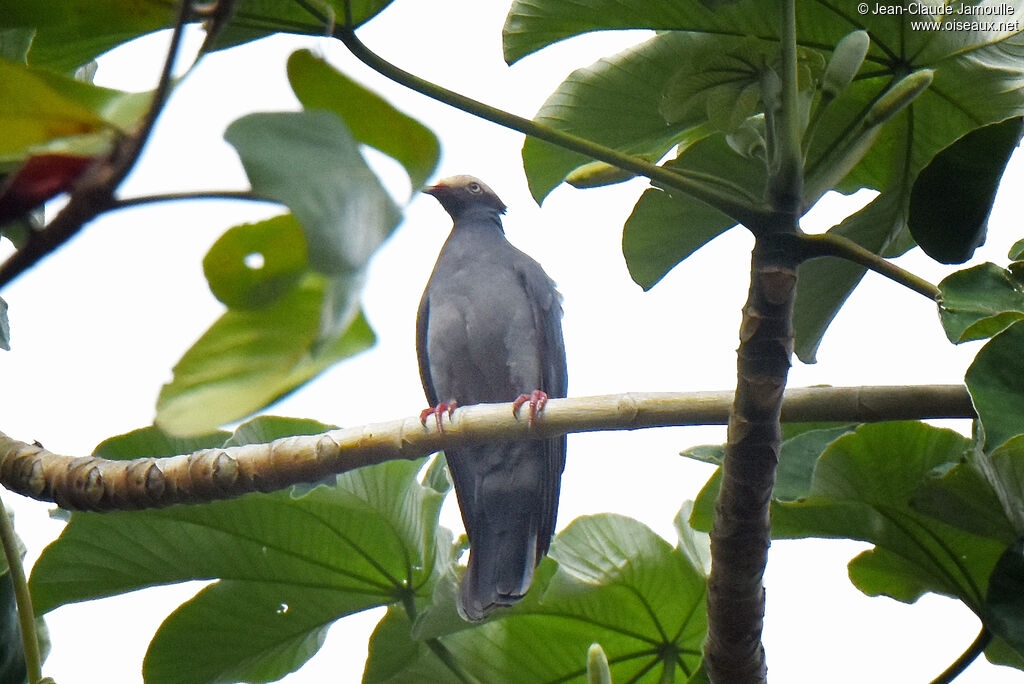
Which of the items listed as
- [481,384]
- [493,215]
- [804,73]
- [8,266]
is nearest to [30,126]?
[8,266]

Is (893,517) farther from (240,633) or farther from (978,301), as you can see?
(240,633)

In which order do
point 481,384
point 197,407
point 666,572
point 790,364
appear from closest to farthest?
1. point 197,407
2. point 790,364
3. point 666,572
4. point 481,384

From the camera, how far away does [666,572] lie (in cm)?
160

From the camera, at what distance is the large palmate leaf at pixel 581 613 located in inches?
62.0

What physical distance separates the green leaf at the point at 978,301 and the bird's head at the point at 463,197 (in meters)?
2.14

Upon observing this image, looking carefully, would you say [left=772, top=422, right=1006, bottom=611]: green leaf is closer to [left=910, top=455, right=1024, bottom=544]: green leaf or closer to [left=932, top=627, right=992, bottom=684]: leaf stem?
[left=910, top=455, right=1024, bottom=544]: green leaf

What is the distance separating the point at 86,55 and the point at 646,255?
0.88m

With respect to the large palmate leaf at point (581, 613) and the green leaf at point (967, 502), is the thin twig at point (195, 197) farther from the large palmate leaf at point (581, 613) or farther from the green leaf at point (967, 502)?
the large palmate leaf at point (581, 613)

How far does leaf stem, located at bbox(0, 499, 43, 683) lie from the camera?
3.72 ft

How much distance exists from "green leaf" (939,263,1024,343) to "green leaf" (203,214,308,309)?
902 millimetres

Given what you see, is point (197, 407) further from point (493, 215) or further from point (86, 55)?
point (493, 215)

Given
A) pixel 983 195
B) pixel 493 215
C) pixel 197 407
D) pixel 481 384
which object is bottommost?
pixel 197 407

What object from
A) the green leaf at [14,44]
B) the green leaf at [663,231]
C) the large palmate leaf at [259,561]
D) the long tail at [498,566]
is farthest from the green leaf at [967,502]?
the green leaf at [14,44]

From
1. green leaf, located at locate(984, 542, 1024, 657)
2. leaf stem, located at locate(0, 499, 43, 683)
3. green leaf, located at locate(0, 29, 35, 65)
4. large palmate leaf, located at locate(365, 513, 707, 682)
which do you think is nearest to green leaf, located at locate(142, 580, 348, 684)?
large palmate leaf, located at locate(365, 513, 707, 682)
